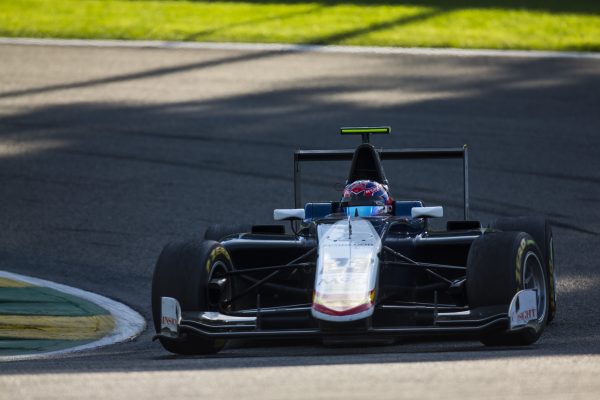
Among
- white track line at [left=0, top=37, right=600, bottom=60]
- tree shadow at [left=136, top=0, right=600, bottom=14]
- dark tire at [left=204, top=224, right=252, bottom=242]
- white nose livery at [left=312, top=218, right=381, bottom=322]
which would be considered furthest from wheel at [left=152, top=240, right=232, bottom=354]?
tree shadow at [left=136, top=0, right=600, bottom=14]

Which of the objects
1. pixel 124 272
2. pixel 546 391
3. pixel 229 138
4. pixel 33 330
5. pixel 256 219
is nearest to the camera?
pixel 546 391

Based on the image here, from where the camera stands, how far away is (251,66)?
20.2m

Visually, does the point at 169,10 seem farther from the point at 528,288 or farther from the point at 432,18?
the point at 528,288

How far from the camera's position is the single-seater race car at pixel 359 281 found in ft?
26.0

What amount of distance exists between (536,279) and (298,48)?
13.0 m

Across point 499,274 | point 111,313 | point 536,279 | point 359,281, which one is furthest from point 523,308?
point 111,313

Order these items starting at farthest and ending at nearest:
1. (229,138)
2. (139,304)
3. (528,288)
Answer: (229,138) → (139,304) → (528,288)

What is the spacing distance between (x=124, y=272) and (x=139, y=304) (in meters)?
1.00

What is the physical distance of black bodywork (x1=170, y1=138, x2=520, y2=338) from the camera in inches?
313

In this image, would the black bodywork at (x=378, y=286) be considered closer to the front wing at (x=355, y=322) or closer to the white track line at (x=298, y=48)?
the front wing at (x=355, y=322)

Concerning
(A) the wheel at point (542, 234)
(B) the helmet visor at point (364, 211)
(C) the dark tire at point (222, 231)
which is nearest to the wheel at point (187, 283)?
(B) the helmet visor at point (364, 211)

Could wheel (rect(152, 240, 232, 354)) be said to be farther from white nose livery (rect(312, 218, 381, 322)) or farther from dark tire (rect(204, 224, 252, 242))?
dark tire (rect(204, 224, 252, 242))

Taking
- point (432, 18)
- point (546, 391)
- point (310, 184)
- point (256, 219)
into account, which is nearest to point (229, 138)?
point (310, 184)

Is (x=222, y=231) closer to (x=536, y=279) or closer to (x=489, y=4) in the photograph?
(x=536, y=279)
